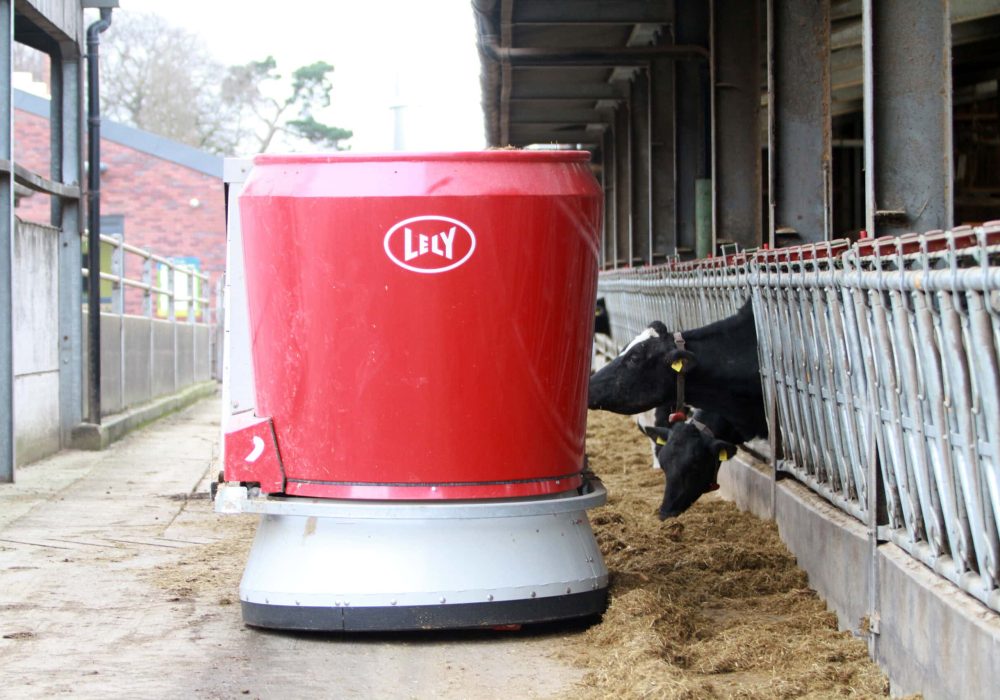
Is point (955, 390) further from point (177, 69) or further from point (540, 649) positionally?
point (177, 69)

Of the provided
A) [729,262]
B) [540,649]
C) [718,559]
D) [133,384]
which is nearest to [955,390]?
[540,649]

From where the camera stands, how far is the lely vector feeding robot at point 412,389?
17.9ft

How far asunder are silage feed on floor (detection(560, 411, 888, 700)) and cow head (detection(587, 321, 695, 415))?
68cm

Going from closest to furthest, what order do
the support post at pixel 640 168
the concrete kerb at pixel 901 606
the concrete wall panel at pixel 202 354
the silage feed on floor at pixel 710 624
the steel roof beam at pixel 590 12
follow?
the concrete kerb at pixel 901 606, the silage feed on floor at pixel 710 624, the steel roof beam at pixel 590 12, the support post at pixel 640 168, the concrete wall panel at pixel 202 354

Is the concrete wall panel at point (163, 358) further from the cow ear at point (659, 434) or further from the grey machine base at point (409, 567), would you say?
the grey machine base at point (409, 567)

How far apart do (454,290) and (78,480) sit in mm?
6407

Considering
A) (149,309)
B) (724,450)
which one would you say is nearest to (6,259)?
(724,450)

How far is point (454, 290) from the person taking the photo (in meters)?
5.46

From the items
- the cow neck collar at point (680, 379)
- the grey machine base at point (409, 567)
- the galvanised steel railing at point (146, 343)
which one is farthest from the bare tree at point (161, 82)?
the grey machine base at point (409, 567)

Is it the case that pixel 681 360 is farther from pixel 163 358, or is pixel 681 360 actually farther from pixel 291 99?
pixel 291 99

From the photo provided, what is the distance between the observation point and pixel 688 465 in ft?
26.1

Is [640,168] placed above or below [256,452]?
above

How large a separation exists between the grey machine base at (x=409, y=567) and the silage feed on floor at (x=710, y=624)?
0.31 meters

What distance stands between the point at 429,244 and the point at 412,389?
594 mm
